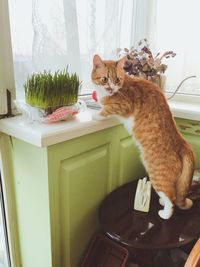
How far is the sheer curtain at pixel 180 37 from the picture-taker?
1.20 meters

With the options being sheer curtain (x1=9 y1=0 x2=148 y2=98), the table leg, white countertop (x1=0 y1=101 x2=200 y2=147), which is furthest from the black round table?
sheer curtain (x1=9 y1=0 x2=148 y2=98)

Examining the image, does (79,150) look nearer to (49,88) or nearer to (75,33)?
(49,88)

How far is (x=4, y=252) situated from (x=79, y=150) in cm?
60

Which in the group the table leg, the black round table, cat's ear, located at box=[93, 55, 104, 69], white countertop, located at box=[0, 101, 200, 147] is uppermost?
cat's ear, located at box=[93, 55, 104, 69]

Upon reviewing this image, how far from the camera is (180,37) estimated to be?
1241 mm

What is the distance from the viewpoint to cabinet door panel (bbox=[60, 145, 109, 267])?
0.83 meters

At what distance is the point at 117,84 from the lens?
81cm

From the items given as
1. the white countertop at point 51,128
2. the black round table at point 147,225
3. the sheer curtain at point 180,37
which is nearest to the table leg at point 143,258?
the black round table at point 147,225

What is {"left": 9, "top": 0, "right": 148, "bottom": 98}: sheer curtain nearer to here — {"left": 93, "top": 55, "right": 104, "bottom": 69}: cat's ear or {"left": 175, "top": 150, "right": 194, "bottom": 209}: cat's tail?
{"left": 93, "top": 55, "right": 104, "bottom": 69}: cat's ear

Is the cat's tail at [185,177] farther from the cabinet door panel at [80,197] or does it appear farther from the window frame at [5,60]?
the window frame at [5,60]

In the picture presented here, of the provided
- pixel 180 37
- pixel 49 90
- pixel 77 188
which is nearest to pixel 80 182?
pixel 77 188

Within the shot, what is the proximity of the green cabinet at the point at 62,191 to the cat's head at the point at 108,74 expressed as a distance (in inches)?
7.4

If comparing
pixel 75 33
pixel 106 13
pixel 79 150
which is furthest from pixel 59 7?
pixel 79 150

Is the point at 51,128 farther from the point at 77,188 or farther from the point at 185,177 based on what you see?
the point at 185,177
